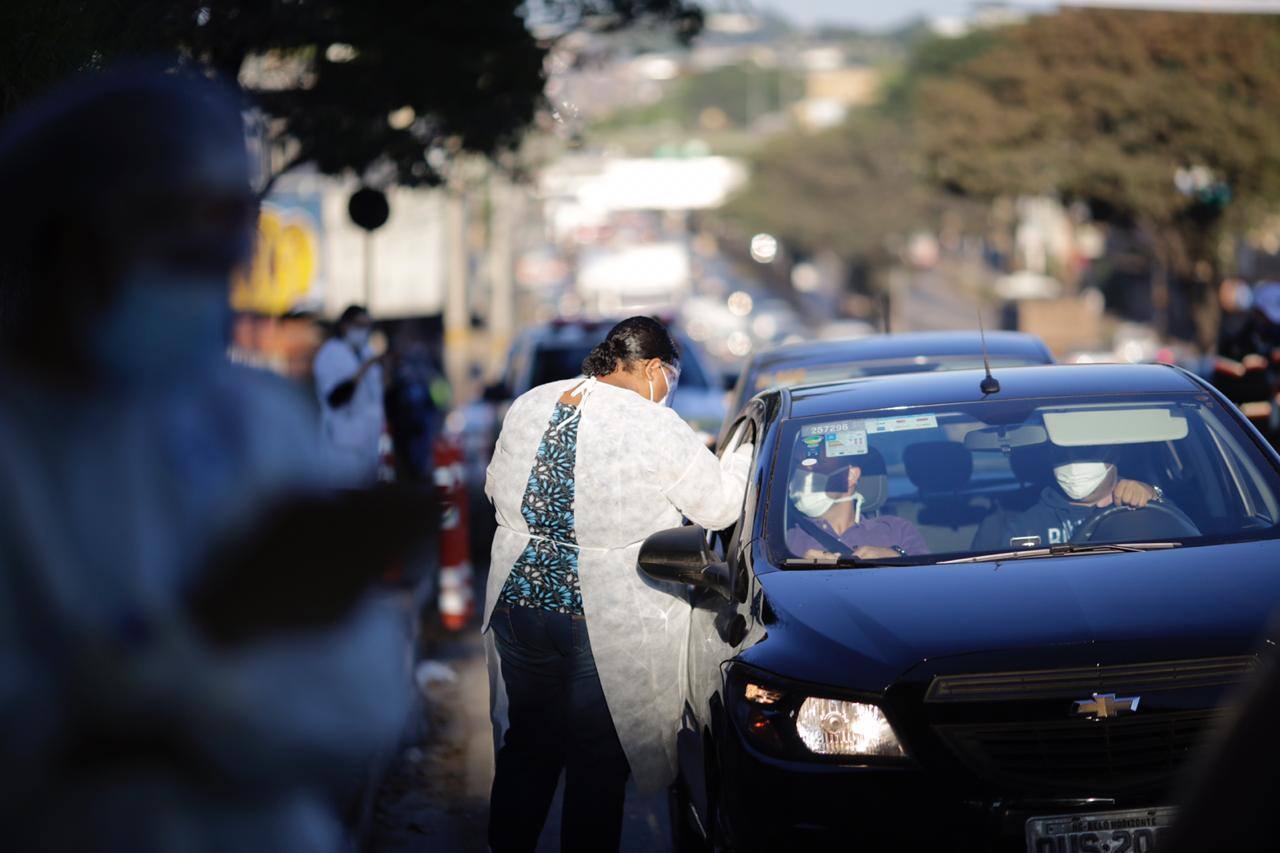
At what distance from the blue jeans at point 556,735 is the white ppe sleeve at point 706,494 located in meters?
0.43

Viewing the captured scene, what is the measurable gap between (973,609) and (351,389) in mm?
7558

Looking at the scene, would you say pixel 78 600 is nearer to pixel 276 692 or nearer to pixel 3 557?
pixel 3 557

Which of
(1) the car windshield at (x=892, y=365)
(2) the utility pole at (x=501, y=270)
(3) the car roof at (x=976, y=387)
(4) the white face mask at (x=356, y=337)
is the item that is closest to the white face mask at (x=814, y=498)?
(3) the car roof at (x=976, y=387)

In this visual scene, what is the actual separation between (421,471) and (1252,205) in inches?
1265

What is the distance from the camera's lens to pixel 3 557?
6.89 feet

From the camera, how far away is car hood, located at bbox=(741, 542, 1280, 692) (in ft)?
14.4

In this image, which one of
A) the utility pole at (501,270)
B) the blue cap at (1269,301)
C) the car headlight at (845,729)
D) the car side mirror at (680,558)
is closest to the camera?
the car headlight at (845,729)

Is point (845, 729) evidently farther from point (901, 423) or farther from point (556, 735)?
point (901, 423)

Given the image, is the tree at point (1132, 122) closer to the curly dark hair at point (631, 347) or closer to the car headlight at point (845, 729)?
the curly dark hair at point (631, 347)

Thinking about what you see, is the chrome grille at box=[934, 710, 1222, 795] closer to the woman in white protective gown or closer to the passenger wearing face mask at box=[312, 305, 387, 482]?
the woman in white protective gown

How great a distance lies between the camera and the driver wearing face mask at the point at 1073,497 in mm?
5480

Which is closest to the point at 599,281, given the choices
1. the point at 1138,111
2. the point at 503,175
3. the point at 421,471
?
the point at 1138,111

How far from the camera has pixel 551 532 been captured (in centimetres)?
520

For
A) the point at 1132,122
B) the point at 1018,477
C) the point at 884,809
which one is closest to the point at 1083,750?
the point at 884,809
